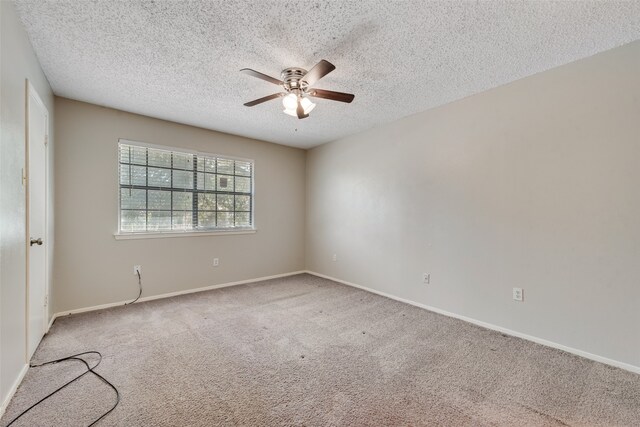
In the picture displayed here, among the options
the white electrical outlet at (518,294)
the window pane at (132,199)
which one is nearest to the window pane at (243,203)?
the window pane at (132,199)

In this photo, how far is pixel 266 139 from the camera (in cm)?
465

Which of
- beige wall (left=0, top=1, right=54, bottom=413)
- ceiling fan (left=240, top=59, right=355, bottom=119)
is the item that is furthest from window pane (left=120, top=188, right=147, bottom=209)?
ceiling fan (left=240, top=59, right=355, bottom=119)

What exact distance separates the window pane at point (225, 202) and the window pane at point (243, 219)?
188 millimetres

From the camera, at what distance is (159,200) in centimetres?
373

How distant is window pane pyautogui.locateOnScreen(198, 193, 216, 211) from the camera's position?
412cm

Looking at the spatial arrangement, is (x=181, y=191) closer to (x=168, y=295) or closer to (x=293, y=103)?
(x=168, y=295)

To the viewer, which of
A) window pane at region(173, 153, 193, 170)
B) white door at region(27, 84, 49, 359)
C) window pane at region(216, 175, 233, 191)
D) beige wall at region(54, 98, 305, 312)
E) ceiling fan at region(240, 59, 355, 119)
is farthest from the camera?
window pane at region(216, 175, 233, 191)

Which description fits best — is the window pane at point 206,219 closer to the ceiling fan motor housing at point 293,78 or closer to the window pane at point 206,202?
the window pane at point 206,202

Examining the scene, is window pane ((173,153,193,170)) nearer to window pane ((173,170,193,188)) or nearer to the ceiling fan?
window pane ((173,170,193,188))

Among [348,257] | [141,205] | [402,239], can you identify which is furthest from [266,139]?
[402,239]

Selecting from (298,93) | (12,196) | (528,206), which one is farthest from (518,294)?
(12,196)

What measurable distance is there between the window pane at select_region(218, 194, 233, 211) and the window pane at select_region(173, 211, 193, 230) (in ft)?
1.55

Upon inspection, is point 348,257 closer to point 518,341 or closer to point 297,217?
point 297,217

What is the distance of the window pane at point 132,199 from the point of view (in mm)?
3465
